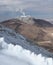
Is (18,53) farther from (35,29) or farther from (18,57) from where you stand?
(35,29)

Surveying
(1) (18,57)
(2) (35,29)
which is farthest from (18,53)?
(2) (35,29)

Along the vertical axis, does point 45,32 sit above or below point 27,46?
above

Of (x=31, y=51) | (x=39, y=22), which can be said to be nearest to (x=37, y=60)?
(x=31, y=51)

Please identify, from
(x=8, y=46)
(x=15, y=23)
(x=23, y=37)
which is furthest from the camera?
(x=15, y=23)

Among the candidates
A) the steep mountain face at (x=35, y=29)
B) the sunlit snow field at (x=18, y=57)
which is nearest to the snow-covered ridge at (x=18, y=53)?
the sunlit snow field at (x=18, y=57)

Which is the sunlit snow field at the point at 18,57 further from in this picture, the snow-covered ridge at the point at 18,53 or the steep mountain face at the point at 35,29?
the steep mountain face at the point at 35,29

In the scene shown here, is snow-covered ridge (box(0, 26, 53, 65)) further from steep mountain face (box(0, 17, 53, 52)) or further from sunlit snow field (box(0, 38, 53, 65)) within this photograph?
steep mountain face (box(0, 17, 53, 52))

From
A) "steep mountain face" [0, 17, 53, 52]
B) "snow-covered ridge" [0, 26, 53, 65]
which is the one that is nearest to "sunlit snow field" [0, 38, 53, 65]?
"snow-covered ridge" [0, 26, 53, 65]

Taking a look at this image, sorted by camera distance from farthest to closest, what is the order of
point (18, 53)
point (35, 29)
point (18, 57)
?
point (35, 29) → point (18, 57) → point (18, 53)

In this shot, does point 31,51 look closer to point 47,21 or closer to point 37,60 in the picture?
point 37,60
